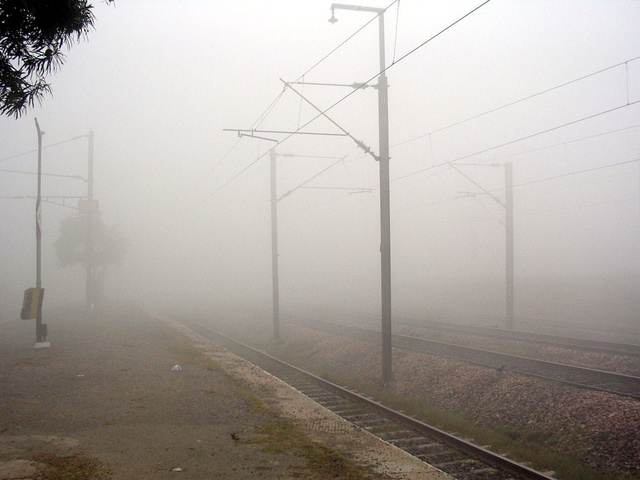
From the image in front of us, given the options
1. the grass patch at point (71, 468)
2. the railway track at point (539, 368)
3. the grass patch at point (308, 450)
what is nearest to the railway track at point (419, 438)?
the grass patch at point (308, 450)

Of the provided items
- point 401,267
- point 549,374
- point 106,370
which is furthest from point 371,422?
point 401,267

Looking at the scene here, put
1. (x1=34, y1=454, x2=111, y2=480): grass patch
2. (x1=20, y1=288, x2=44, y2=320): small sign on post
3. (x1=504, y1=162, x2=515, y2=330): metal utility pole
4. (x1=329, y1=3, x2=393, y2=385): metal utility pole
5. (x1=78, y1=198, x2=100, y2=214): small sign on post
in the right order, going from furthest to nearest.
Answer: (x1=78, y1=198, x2=100, y2=214): small sign on post
(x1=504, y1=162, x2=515, y2=330): metal utility pole
(x1=20, y1=288, x2=44, y2=320): small sign on post
(x1=329, y1=3, x2=393, y2=385): metal utility pole
(x1=34, y1=454, x2=111, y2=480): grass patch

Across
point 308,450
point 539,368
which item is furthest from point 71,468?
point 539,368

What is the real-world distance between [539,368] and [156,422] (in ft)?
33.6

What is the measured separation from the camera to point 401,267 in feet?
330

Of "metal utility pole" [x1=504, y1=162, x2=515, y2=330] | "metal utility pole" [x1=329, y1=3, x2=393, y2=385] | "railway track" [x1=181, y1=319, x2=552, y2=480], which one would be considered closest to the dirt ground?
"railway track" [x1=181, y1=319, x2=552, y2=480]

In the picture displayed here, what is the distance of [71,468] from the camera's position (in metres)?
8.05

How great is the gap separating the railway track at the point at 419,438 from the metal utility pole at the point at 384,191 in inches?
80.4

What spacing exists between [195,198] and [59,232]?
96.0 meters

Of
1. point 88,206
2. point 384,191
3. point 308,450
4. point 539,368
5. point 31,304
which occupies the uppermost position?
point 88,206

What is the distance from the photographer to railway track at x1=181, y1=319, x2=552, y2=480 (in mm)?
8398

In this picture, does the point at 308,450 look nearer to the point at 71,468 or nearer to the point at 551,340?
the point at 71,468

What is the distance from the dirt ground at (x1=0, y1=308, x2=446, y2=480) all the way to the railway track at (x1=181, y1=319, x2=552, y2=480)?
50 centimetres

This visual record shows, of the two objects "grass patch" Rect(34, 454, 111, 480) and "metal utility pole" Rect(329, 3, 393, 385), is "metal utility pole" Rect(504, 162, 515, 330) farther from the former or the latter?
"grass patch" Rect(34, 454, 111, 480)
